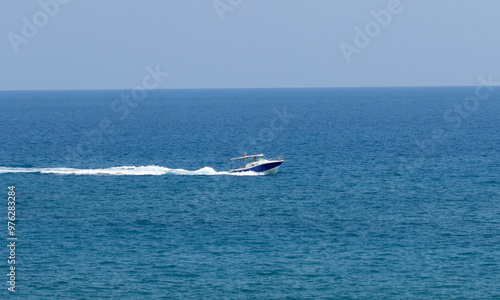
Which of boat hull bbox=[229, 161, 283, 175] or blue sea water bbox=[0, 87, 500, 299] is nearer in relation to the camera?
blue sea water bbox=[0, 87, 500, 299]

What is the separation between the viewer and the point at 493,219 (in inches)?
3179

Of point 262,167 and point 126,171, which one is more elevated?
point 262,167

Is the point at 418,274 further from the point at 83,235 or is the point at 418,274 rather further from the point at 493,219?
the point at 83,235

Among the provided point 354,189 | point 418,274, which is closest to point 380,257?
point 418,274

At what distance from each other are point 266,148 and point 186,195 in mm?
57397
